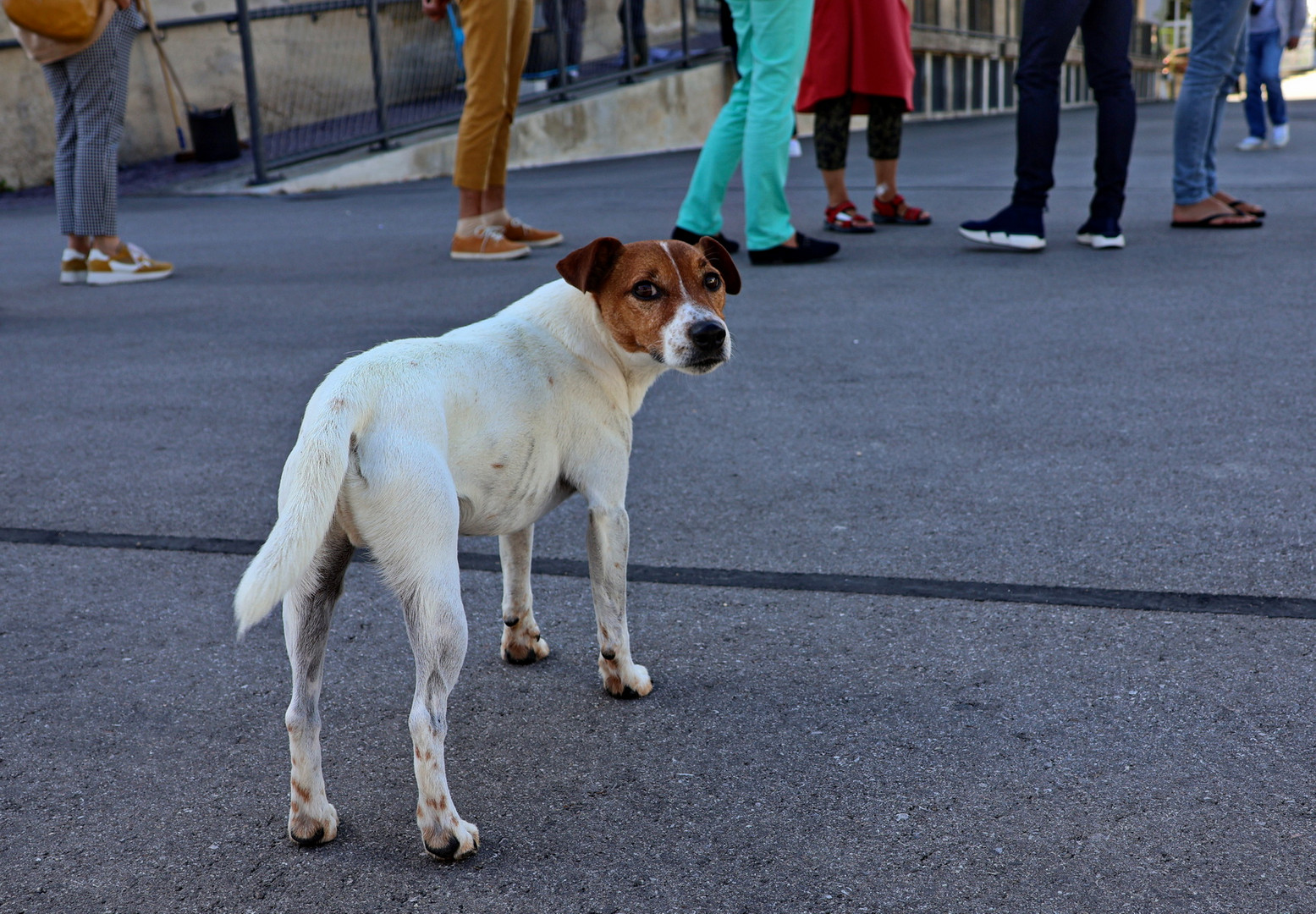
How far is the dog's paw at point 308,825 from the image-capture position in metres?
1.90

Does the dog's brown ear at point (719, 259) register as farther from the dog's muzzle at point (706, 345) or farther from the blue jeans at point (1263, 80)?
A: the blue jeans at point (1263, 80)

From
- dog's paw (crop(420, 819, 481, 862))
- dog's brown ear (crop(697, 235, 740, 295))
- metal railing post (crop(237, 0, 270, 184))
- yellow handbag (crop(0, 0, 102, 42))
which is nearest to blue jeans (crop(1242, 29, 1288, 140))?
metal railing post (crop(237, 0, 270, 184))

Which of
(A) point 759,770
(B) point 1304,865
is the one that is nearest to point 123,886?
(A) point 759,770

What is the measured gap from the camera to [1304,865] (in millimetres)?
1742

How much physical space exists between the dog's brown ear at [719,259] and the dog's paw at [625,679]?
85 centimetres

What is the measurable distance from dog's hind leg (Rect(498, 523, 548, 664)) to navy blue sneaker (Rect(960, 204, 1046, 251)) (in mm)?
4925

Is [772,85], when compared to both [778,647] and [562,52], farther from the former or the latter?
[562,52]

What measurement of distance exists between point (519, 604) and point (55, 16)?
188 inches

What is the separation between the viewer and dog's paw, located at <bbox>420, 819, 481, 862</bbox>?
6.06 feet

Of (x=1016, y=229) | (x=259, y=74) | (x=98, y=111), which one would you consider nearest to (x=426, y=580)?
(x=98, y=111)

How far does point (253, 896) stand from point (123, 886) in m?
0.20

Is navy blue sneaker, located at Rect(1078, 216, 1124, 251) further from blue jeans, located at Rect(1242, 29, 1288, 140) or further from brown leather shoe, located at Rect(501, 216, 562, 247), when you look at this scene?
blue jeans, located at Rect(1242, 29, 1288, 140)

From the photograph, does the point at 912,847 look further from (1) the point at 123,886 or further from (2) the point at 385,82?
(2) the point at 385,82

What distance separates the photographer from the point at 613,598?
2338 millimetres
